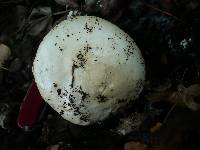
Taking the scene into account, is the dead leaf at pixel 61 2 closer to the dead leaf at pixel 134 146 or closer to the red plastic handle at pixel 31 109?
the red plastic handle at pixel 31 109

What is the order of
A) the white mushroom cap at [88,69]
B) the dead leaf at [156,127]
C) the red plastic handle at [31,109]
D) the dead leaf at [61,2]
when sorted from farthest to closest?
the dead leaf at [61,2]
the red plastic handle at [31,109]
the dead leaf at [156,127]
the white mushroom cap at [88,69]

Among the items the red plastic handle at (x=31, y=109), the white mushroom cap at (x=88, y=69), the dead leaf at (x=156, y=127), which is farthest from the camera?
the red plastic handle at (x=31, y=109)

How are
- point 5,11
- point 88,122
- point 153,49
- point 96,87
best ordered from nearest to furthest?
1. point 96,87
2. point 88,122
3. point 153,49
4. point 5,11

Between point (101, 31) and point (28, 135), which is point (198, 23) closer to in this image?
point (101, 31)

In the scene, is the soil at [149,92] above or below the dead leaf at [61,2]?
below

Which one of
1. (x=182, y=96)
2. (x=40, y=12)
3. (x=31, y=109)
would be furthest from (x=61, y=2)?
(x=182, y=96)

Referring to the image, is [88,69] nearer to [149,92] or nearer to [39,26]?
[149,92]

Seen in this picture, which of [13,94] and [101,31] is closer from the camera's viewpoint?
[101,31]

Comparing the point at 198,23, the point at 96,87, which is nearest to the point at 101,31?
the point at 96,87

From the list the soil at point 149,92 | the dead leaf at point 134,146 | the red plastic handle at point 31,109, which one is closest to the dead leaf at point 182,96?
the soil at point 149,92
